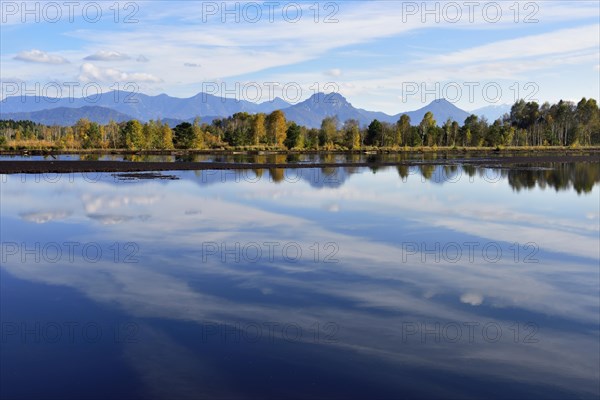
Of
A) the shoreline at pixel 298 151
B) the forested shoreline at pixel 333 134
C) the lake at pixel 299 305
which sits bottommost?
the lake at pixel 299 305

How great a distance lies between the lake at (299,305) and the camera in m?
Answer: 9.10

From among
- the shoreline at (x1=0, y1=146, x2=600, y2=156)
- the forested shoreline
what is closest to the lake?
the shoreline at (x1=0, y1=146, x2=600, y2=156)

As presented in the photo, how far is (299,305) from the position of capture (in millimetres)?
12891

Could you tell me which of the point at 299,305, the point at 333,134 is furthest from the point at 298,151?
the point at 299,305

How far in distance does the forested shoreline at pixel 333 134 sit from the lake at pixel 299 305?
112293 mm

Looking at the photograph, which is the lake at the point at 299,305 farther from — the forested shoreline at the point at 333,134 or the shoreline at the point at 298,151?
the forested shoreline at the point at 333,134

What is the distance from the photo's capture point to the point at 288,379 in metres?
9.05

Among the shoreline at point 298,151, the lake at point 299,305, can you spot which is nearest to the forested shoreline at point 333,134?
the shoreline at point 298,151

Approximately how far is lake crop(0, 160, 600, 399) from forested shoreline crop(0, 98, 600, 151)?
11229 cm

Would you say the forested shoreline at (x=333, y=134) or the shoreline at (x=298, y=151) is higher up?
the forested shoreline at (x=333, y=134)

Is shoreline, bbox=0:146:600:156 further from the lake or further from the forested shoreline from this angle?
the lake

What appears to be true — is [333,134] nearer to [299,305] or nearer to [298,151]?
[298,151]

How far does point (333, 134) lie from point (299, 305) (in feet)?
468

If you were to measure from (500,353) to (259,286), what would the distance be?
6.40m
